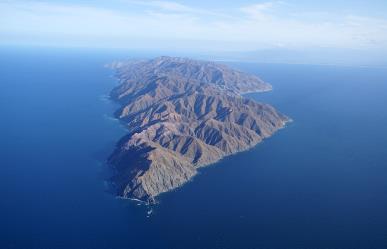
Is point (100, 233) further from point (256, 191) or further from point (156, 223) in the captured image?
point (256, 191)

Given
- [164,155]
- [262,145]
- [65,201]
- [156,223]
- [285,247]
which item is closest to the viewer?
[285,247]

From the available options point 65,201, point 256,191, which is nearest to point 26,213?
point 65,201

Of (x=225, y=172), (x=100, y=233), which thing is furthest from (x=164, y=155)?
(x=100, y=233)

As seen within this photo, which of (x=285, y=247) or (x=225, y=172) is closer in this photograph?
(x=285, y=247)

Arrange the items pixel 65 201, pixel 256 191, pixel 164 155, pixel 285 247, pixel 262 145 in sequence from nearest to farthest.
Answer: pixel 285 247 < pixel 65 201 < pixel 256 191 < pixel 164 155 < pixel 262 145

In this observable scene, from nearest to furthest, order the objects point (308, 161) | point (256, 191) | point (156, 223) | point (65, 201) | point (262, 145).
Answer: point (156, 223), point (65, 201), point (256, 191), point (308, 161), point (262, 145)

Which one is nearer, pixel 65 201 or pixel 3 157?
pixel 65 201

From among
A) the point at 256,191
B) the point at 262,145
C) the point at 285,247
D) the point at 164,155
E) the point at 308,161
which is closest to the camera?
the point at 285,247

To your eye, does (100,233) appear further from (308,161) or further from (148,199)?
(308,161)
